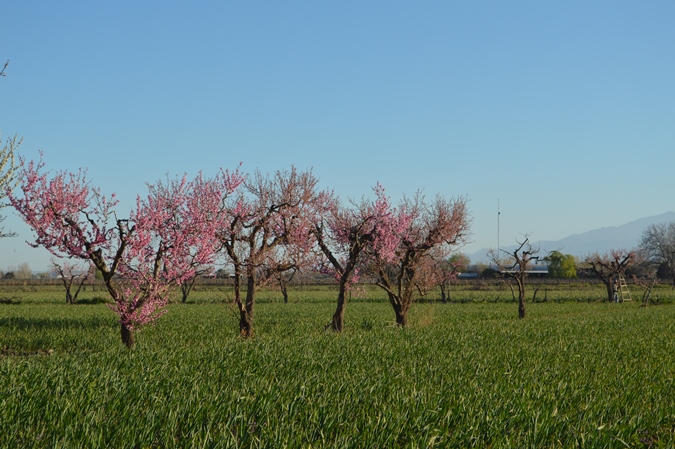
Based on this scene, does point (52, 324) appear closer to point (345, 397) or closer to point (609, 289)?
point (345, 397)

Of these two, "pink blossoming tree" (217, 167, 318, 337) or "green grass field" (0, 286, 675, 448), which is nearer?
"green grass field" (0, 286, 675, 448)

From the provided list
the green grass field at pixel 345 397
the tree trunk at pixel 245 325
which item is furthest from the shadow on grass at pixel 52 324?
the green grass field at pixel 345 397

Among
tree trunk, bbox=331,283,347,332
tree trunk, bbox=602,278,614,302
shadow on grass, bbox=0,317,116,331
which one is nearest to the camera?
tree trunk, bbox=331,283,347,332

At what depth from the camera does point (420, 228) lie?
30.2 metres

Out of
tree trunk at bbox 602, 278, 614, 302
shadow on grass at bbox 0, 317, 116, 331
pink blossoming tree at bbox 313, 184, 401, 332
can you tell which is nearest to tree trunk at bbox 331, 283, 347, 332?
pink blossoming tree at bbox 313, 184, 401, 332

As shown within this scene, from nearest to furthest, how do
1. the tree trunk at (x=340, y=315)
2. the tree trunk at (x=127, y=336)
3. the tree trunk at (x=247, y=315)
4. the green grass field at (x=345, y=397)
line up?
the green grass field at (x=345, y=397) < the tree trunk at (x=127, y=336) < the tree trunk at (x=247, y=315) < the tree trunk at (x=340, y=315)

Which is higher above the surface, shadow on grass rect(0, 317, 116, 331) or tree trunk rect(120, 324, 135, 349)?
tree trunk rect(120, 324, 135, 349)

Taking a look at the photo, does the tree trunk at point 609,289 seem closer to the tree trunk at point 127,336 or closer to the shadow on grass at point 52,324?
the shadow on grass at point 52,324

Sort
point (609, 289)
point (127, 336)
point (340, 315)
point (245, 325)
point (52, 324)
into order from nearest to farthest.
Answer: point (127, 336) → point (245, 325) → point (340, 315) → point (52, 324) → point (609, 289)


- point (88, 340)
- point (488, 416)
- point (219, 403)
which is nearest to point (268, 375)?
point (219, 403)

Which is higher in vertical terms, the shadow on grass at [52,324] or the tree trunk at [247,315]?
the tree trunk at [247,315]

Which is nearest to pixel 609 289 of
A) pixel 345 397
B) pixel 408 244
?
pixel 408 244

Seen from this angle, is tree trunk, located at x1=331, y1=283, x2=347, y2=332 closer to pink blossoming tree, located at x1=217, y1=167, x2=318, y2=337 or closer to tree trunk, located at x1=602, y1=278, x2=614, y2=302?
pink blossoming tree, located at x1=217, y1=167, x2=318, y2=337

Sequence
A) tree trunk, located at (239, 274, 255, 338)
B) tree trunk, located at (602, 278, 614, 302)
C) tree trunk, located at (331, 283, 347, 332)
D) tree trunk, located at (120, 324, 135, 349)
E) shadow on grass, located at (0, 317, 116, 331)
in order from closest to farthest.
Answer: tree trunk, located at (120, 324, 135, 349) < tree trunk, located at (239, 274, 255, 338) < tree trunk, located at (331, 283, 347, 332) < shadow on grass, located at (0, 317, 116, 331) < tree trunk, located at (602, 278, 614, 302)
